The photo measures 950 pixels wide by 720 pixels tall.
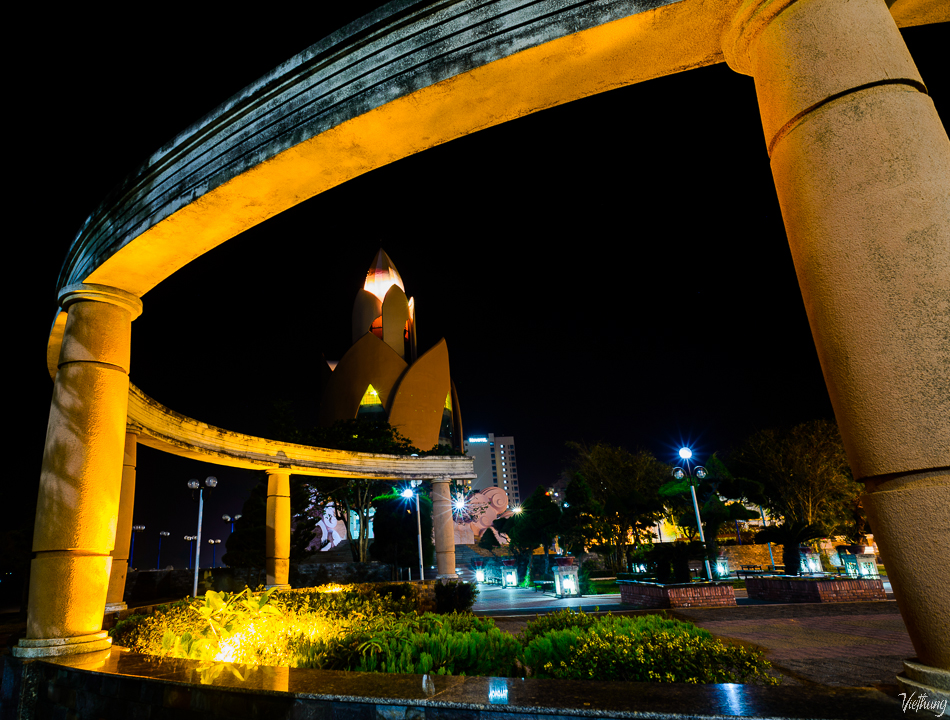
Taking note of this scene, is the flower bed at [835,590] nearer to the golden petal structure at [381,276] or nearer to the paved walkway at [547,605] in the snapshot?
the paved walkway at [547,605]

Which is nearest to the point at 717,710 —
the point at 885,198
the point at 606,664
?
the point at 885,198

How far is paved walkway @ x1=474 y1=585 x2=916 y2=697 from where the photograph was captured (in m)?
6.56

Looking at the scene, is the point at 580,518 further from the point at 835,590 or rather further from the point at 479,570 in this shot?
the point at 835,590

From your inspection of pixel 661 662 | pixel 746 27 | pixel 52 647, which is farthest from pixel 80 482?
pixel 746 27

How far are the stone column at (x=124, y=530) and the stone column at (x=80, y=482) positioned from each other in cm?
596

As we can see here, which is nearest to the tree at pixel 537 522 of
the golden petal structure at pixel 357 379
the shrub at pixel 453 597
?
the shrub at pixel 453 597

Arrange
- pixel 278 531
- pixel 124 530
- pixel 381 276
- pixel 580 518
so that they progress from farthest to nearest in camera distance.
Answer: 1. pixel 381 276
2. pixel 580 518
3. pixel 278 531
4. pixel 124 530

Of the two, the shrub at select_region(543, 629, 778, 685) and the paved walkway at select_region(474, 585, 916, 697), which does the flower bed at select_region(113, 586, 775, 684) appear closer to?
the shrub at select_region(543, 629, 778, 685)

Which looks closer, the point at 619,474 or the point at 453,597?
the point at 453,597

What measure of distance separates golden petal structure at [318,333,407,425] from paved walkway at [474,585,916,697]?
3670cm

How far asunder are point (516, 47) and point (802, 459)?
35.4m

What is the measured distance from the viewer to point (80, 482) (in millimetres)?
5102

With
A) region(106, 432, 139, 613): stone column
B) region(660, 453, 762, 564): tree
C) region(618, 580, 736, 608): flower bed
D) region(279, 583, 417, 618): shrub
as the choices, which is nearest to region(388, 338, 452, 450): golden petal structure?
region(660, 453, 762, 564): tree

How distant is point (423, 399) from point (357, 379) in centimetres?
704
